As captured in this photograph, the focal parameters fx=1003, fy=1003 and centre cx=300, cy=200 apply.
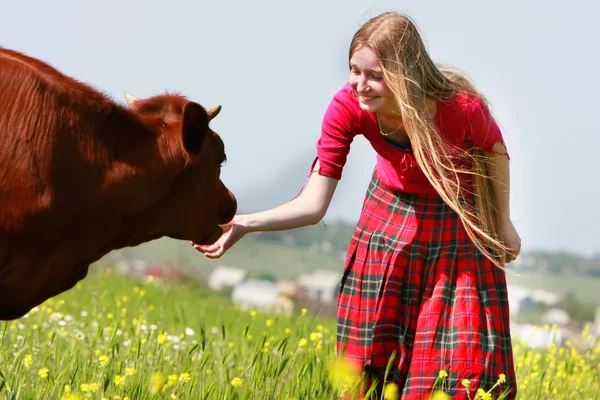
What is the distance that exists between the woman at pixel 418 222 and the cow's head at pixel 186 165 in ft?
0.47

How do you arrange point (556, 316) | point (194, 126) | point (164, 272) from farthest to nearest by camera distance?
point (164, 272)
point (556, 316)
point (194, 126)

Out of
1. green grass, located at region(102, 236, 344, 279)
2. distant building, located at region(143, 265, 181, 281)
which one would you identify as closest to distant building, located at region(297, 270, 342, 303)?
green grass, located at region(102, 236, 344, 279)

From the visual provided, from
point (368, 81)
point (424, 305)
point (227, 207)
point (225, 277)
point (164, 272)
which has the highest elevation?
point (368, 81)

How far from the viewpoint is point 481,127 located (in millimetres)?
4500

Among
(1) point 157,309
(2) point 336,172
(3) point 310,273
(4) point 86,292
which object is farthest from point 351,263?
(3) point 310,273

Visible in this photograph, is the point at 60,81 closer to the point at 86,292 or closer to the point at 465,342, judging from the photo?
the point at 465,342

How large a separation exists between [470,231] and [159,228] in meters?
1.41

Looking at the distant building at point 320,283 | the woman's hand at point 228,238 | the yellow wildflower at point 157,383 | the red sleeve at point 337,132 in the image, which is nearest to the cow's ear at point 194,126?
the woman's hand at point 228,238

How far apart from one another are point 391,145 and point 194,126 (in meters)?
0.92

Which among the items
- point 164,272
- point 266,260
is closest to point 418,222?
point 164,272

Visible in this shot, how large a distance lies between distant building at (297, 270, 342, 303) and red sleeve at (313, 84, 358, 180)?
28.0 feet

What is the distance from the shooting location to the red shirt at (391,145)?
452cm

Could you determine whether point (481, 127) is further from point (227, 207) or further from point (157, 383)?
point (157, 383)

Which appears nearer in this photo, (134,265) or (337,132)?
(337,132)
